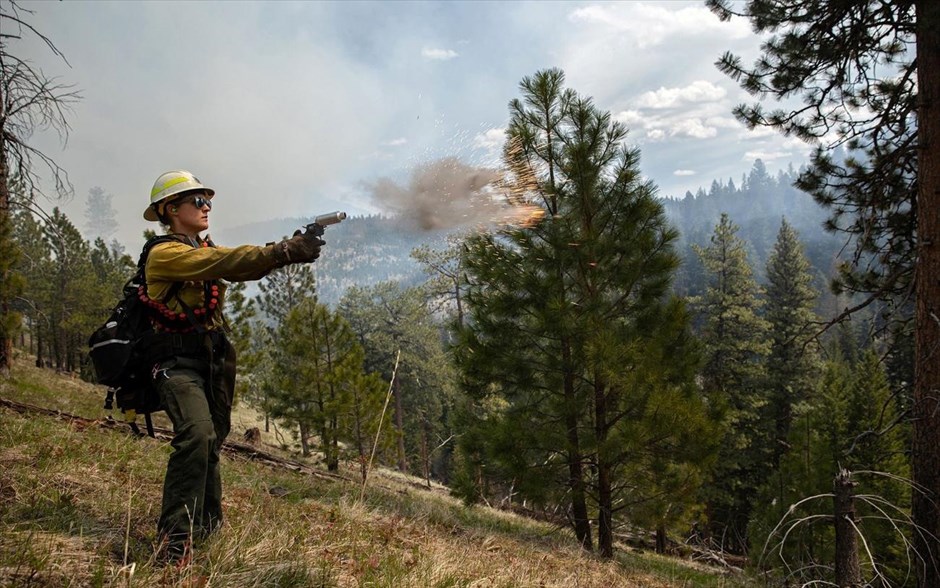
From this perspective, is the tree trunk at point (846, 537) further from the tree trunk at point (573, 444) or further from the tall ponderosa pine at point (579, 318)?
the tree trunk at point (573, 444)

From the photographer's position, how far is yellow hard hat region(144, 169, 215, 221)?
3314 mm

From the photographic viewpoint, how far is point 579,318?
24.0 feet

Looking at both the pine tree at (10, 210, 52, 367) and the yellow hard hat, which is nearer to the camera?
the yellow hard hat

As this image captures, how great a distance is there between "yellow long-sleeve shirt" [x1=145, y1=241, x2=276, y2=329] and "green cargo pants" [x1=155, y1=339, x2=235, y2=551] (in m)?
0.49

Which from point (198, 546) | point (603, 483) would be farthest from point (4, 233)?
point (603, 483)

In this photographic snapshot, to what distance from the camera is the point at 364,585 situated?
2.79m

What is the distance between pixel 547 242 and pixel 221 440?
531 cm

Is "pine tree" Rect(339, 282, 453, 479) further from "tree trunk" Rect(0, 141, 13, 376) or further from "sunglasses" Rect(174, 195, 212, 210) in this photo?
"sunglasses" Rect(174, 195, 212, 210)

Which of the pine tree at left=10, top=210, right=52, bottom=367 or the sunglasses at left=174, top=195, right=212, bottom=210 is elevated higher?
the pine tree at left=10, top=210, right=52, bottom=367

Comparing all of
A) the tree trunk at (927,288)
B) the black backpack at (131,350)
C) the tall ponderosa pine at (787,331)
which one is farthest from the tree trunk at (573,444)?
the tall ponderosa pine at (787,331)

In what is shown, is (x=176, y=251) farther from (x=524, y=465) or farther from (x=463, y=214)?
(x=524, y=465)

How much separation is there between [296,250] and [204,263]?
→ 498 mm

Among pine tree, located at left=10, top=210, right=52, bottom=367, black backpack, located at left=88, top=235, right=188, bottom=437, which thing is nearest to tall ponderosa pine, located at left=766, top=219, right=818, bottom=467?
black backpack, located at left=88, top=235, right=188, bottom=437

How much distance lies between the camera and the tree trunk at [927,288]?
4895 millimetres
